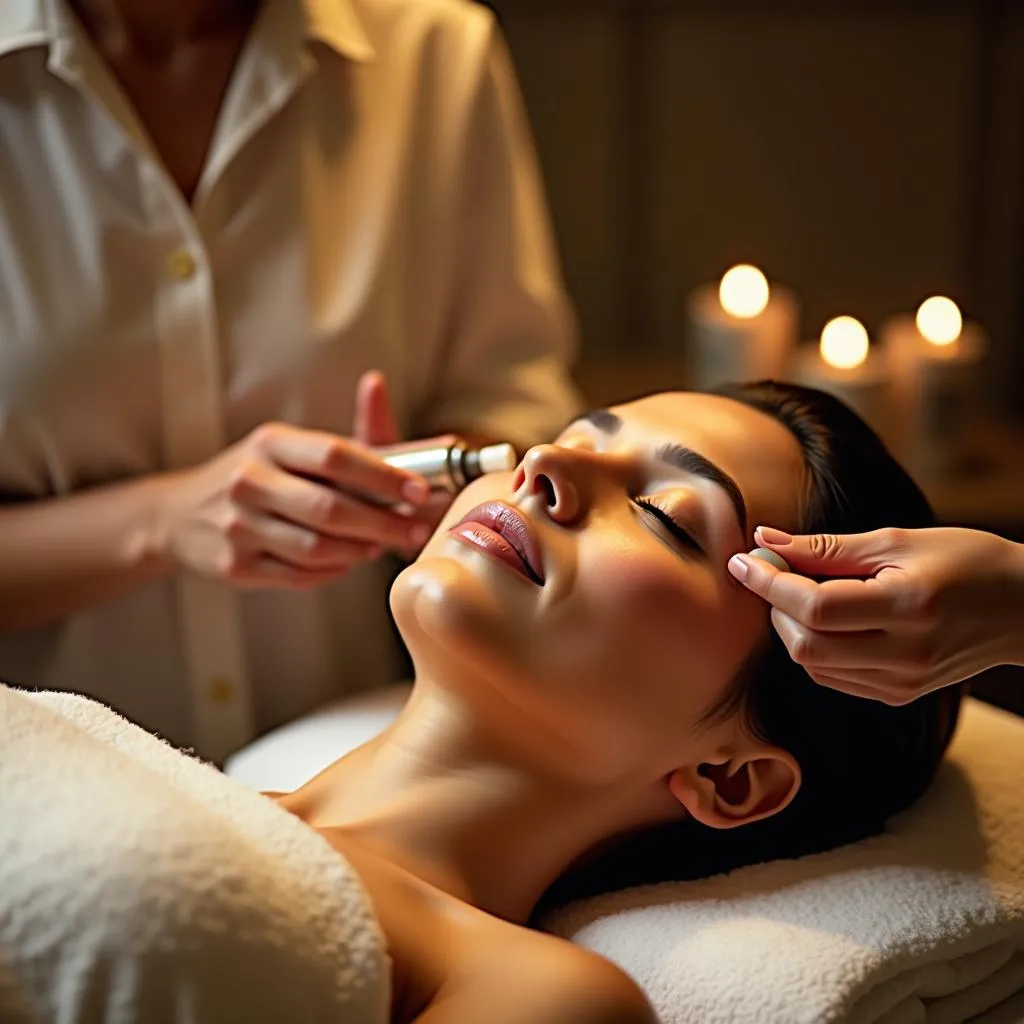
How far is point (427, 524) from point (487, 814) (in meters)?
0.28

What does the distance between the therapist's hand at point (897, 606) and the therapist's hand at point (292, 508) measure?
35 cm

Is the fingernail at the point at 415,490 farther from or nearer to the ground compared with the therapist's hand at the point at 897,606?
nearer to the ground

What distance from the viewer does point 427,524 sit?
1189mm

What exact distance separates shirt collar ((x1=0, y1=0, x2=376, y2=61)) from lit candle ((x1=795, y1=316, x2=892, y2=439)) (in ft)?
2.57

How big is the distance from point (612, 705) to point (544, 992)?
19 cm

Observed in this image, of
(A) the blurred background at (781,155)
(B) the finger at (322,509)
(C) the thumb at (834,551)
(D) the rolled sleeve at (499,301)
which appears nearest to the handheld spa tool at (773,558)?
(C) the thumb at (834,551)

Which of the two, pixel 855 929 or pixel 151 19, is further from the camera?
pixel 151 19

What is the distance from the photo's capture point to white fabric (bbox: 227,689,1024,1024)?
2.95 ft

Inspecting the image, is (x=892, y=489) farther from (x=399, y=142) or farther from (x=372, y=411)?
(x=399, y=142)

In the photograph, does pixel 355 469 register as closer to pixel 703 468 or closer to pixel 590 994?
pixel 703 468

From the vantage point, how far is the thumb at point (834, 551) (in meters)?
0.87

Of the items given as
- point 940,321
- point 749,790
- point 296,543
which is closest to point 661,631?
point 749,790

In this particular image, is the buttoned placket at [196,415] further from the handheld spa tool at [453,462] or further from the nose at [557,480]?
the nose at [557,480]

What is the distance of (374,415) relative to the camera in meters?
1.25
